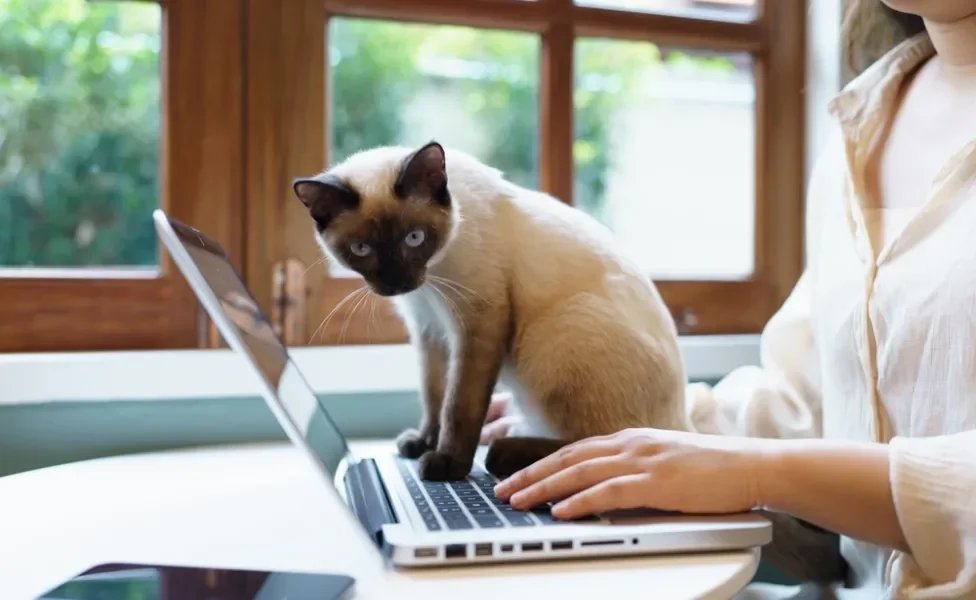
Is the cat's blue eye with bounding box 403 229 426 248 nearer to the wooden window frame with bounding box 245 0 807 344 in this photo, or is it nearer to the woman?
the woman

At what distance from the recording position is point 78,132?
4.73ft

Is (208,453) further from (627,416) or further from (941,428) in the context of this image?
(941,428)

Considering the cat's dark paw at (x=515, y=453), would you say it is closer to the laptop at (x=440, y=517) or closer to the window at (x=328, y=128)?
the laptop at (x=440, y=517)

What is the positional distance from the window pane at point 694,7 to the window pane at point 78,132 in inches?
33.9

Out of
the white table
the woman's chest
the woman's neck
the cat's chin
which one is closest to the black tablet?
the white table

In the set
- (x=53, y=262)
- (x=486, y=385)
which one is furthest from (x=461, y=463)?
(x=53, y=262)

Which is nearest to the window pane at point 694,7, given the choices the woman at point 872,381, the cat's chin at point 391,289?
the woman at point 872,381

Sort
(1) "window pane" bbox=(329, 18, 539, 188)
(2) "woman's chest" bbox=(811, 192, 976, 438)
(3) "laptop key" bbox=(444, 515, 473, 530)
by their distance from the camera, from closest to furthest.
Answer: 1. (3) "laptop key" bbox=(444, 515, 473, 530)
2. (2) "woman's chest" bbox=(811, 192, 976, 438)
3. (1) "window pane" bbox=(329, 18, 539, 188)

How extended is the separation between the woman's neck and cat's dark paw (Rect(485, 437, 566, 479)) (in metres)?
0.69

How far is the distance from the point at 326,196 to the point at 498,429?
433 millimetres

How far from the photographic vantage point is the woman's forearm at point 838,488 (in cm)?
79

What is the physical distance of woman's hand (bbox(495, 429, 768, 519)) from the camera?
78 centimetres

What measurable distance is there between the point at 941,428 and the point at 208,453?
37.5 inches

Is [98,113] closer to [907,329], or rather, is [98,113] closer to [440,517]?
[440,517]
